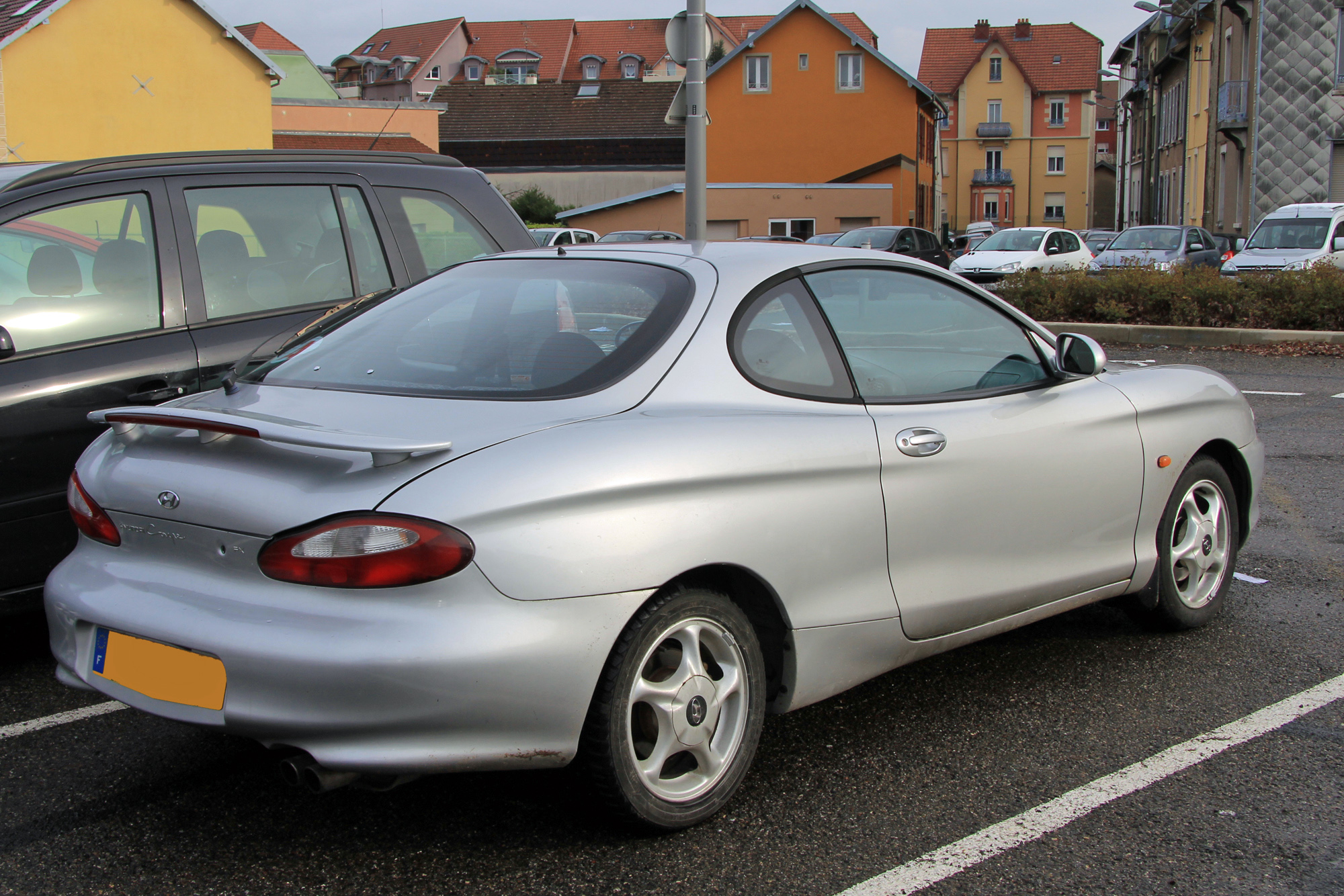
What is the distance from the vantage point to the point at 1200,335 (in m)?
15.0

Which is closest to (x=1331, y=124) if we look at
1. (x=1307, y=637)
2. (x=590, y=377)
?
(x=1307, y=637)

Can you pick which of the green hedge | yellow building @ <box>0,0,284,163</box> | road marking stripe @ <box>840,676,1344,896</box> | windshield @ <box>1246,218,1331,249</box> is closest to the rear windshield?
road marking stripe @ <box>840,676,1344,896</box>

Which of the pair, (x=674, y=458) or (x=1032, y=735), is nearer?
(x=674, y=458)

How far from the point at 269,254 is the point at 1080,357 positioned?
9.86 feet

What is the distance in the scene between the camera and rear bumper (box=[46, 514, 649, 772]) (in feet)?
8.12

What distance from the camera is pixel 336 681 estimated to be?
97.1 inches

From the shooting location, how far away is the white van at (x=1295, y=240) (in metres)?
20.7

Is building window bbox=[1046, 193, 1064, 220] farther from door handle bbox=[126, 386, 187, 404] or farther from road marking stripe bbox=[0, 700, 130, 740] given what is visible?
road marking stripe bbox=[0, 700, 130, 740]

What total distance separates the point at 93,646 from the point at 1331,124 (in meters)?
36.4

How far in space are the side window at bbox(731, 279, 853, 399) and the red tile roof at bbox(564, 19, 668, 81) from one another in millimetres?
88116

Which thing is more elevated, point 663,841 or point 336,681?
point 336,681

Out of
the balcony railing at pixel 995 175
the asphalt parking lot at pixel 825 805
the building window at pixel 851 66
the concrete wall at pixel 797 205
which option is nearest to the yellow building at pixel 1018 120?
the balcony railing at pixel 995 175

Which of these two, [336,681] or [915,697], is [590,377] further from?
[915,697]

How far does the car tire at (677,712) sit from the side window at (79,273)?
2.49 metres
